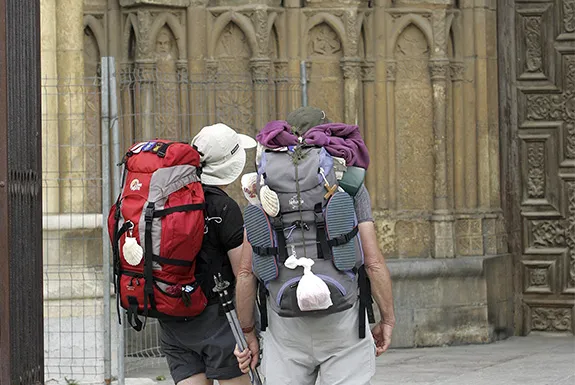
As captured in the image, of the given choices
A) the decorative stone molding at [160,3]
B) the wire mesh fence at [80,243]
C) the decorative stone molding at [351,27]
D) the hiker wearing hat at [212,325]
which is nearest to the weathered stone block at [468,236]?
the decorative stone molding at [351,27]

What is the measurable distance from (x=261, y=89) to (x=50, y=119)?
81.6 inches

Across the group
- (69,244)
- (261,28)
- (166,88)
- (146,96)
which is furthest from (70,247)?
(261,28)

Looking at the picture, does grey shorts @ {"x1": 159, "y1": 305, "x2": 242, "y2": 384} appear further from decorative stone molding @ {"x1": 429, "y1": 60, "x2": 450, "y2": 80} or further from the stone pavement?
decorative stone molding @ {"x1": 429, "y1": 60, "x2": 450, "y2": 80}

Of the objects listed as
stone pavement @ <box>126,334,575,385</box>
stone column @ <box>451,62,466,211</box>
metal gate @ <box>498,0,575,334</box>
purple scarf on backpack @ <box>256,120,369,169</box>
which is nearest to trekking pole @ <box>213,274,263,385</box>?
purple scarf on backpack @ <box>256,120,369,169</box>

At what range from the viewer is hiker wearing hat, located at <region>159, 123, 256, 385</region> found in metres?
5.52

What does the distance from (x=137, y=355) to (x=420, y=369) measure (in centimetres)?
200

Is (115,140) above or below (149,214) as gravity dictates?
above

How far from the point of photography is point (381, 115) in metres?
11.2

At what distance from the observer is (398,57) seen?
36.7 feet

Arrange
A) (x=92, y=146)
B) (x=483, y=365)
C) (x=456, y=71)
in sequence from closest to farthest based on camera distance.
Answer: (x=92, y=146) < (x=483, y=365) < (x=456, y=71)

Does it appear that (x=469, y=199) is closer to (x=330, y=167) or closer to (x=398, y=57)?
(x=398, y=57)

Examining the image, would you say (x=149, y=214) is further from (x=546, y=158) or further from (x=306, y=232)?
(x=546, y=158)

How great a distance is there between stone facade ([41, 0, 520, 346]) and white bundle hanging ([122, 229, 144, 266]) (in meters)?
4.85

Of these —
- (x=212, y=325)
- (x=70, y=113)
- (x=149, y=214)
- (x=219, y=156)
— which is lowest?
(x=212, y=325)
